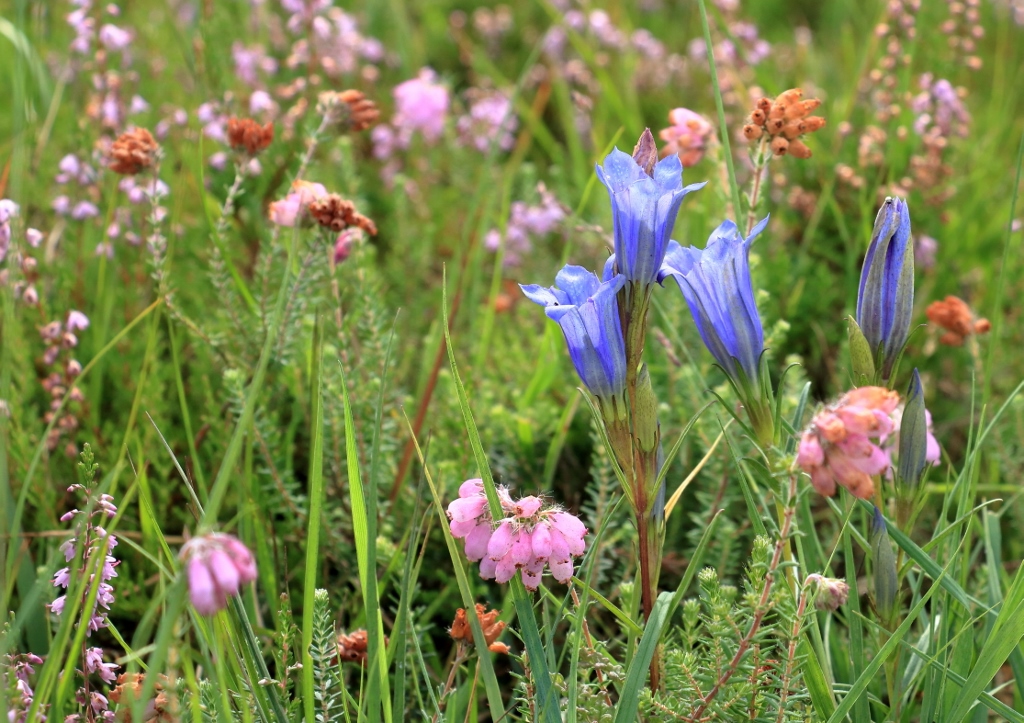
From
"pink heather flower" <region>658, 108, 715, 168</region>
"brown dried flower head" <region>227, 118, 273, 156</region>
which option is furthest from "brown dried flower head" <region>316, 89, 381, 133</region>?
"pink heather flower" <region>658, 108, 715, 168</region>

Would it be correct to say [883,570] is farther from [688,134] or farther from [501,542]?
[688,134]

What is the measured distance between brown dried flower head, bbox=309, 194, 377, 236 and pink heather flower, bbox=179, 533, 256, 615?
957mm

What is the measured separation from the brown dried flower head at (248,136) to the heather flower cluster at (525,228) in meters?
1.09

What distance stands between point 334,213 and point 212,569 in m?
1.01

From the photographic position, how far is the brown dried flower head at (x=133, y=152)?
1.95m

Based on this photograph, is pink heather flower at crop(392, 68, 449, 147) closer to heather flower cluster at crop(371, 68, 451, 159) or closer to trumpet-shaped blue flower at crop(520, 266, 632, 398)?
heather flower cluster at crop(371, 68, 451, 159)

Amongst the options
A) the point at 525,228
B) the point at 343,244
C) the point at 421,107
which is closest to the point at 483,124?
the point at 421,107

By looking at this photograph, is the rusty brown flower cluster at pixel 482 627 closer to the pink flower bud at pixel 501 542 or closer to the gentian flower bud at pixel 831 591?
the pink flower bud at pixel 501 542

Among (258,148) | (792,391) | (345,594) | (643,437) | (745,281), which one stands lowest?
(345,594)

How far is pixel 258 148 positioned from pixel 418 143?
6.20 ft

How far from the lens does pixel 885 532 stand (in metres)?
1.30

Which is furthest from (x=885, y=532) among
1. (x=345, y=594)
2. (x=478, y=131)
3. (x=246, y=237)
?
(x=478, y=131)

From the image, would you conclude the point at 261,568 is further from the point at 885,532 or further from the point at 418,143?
the point at 418,143

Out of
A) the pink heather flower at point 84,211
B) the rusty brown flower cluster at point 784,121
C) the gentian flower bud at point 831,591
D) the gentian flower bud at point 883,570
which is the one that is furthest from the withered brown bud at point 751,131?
the pink heather flower at point 84,211
